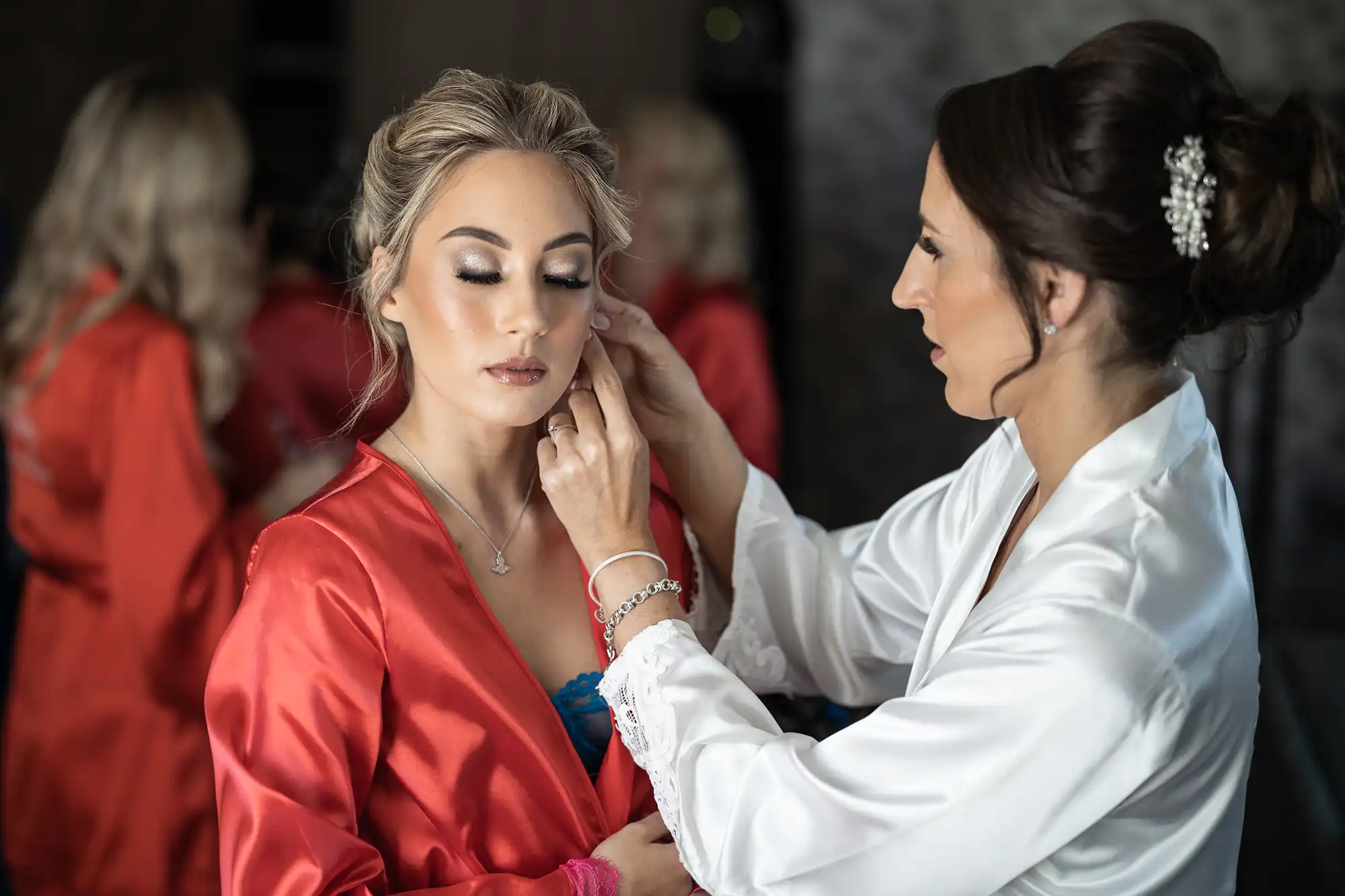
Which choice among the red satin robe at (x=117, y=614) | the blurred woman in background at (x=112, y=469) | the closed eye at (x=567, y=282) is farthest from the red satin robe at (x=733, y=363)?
the closed eye at (x=567, y=282)

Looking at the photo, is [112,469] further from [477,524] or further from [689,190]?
[689,190]

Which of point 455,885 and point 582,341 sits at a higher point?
point 582,341

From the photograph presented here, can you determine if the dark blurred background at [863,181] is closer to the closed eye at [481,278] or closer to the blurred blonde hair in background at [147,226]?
the blurred blonde hair in background at [147,226]

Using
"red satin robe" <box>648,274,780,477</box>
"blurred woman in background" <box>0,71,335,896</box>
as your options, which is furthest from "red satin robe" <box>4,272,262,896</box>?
"red satin robe" <box>648,274,780,477</box>

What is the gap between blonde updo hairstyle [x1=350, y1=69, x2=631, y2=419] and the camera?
1.29 m

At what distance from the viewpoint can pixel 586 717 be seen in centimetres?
135

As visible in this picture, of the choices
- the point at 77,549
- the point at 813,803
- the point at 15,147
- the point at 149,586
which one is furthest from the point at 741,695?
→ the point at 15,147

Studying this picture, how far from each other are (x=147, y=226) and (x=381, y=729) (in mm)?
1353

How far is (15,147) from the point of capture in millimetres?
3742

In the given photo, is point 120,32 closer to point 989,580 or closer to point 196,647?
point 196,647

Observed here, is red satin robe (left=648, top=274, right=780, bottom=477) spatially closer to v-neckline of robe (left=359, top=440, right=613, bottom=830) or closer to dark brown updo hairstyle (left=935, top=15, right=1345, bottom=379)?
v-neckline of robe (left=359, top=440, right=613, bottom=830)

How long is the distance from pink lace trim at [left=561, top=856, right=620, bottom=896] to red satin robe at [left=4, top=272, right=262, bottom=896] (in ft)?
3.61

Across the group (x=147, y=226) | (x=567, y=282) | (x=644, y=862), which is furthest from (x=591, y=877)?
(x=147, y=226)

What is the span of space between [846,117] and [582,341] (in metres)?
2.48
